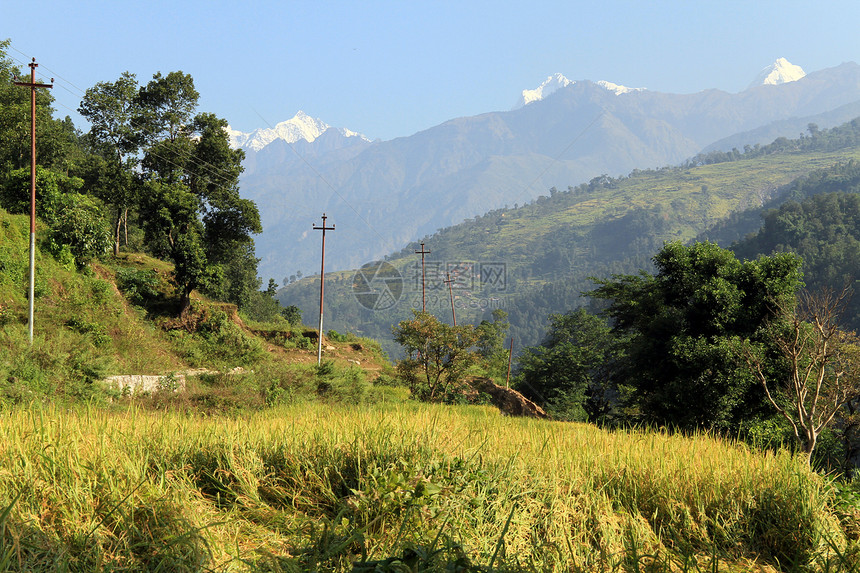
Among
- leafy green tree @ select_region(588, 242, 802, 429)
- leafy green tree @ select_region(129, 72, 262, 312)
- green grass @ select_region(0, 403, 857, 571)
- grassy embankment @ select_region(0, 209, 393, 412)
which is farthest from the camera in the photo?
leafy green tree @ select_region(129, 72, 262, 312)

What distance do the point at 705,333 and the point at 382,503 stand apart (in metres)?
17.7

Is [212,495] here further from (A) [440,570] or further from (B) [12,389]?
(B) [12,389]

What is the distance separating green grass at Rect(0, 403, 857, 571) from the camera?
3.48m

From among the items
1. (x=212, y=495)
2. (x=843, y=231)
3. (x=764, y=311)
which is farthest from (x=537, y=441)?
(x=843, y=231)

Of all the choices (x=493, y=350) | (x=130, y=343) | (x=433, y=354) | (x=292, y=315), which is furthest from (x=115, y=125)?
(x=493, y=350)

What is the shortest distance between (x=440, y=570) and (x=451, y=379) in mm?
20095

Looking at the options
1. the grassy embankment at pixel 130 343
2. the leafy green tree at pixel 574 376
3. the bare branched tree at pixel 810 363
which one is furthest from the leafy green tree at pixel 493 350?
the bare branched tree at pixel 810 363

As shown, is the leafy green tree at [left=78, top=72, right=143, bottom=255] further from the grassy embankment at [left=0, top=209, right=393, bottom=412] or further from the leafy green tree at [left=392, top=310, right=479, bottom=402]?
the leafy green tree at [left=392, top=310, right=479, bottom=402]

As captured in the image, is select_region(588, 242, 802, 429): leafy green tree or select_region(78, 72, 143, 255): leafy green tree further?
select_region(78, 72, 143, 255): leafy green tree

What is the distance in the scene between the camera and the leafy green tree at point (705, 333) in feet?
55.4

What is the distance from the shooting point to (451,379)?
75.2 ft

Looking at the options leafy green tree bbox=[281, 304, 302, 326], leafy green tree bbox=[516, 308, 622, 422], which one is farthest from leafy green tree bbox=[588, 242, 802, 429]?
leafy green tree bbox=[281, 304, 302, 326]

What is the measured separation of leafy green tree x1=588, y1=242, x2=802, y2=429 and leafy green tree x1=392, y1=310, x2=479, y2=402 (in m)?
6.72

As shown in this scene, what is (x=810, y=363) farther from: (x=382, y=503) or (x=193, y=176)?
(x=193, y=176)
